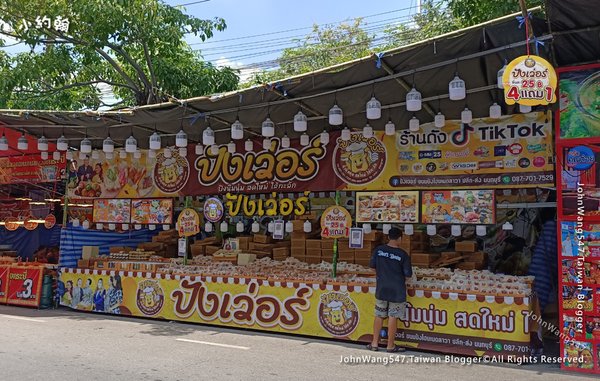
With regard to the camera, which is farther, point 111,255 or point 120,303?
point 111,255

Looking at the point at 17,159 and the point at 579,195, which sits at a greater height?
the point at 17,159

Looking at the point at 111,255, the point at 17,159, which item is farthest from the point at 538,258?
the point at 17,159

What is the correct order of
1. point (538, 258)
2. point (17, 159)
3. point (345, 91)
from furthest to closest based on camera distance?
point (17, 159) → point (538, 258) → point (345, 91)

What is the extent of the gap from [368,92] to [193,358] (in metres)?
4.65

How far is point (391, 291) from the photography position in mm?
7438

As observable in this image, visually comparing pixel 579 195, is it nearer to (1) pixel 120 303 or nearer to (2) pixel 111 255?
(1) pixel 120 303

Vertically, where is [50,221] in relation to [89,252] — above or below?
above

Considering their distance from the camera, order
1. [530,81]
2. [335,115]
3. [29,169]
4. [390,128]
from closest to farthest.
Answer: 1. [530,81]
2. [335,115]
3. [390,128]
4. [29,169]

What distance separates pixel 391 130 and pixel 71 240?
25.7ft

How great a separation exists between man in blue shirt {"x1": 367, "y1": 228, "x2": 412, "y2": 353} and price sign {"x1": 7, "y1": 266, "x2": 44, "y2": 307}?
25.6ft

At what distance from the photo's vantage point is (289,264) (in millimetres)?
10562

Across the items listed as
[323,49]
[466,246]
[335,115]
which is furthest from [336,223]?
[323,49]

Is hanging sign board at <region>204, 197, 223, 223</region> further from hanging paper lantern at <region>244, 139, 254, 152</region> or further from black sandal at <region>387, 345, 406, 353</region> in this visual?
black sandal at <region>387, 345, 406, 353</region>

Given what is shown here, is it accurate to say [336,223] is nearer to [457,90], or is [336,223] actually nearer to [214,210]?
[214,210]
